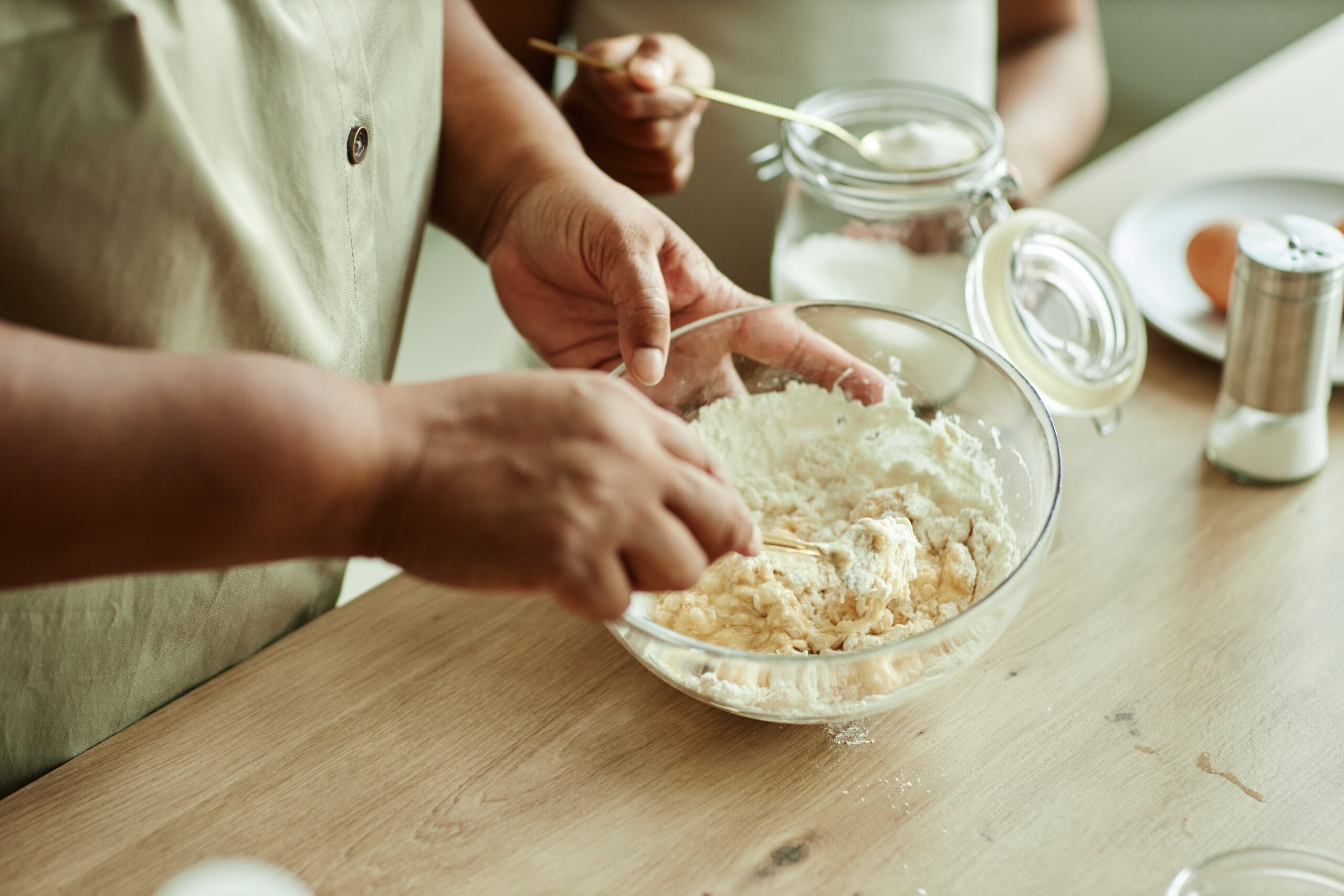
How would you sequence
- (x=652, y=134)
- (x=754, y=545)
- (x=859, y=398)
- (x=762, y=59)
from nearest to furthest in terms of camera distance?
(x=754, y=545)
(x=859, y=398)
(x=652, y=134)
(x=762, y=59)

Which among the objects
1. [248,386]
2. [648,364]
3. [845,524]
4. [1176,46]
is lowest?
[1176,46]

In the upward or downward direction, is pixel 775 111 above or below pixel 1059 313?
above

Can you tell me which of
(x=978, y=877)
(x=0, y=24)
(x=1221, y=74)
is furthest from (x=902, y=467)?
(x=1221, y=74)

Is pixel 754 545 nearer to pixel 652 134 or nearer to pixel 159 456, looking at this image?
pixel 159 456

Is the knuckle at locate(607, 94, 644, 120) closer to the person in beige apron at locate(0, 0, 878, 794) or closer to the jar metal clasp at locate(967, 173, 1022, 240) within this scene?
the person in beige apron at locate(0, 0, 878, 794)

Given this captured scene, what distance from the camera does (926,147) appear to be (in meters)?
1.03

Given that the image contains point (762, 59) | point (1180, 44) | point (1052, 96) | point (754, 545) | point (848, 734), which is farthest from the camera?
point (1180, 44)

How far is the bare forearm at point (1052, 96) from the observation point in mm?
1456

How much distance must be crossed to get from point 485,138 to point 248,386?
558 mm

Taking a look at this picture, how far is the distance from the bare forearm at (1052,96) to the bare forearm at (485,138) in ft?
2.27

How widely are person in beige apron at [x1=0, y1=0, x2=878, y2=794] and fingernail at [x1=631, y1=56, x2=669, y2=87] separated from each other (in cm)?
19

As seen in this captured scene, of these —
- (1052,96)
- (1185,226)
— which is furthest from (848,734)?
(1052,96)

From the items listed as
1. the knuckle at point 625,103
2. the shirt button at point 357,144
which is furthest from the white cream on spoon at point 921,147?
the shirt button at point 357,144

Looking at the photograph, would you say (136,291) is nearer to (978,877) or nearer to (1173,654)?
(978,877)
